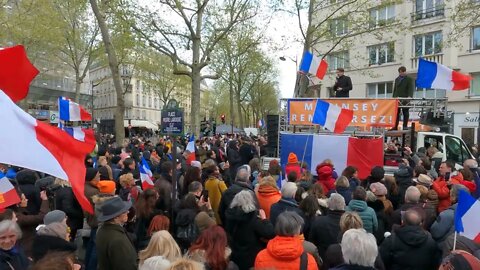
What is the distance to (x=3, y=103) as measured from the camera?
3.30m

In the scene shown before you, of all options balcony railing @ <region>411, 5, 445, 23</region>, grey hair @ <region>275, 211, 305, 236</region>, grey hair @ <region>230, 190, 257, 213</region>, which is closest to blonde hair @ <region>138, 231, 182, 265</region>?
grey hair @ <region>275, 211, 305, 236</region>

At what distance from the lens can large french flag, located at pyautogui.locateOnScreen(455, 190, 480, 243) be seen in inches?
150

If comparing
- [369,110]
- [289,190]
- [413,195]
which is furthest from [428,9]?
[289,190]

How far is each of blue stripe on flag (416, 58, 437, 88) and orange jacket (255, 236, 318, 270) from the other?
8.24m

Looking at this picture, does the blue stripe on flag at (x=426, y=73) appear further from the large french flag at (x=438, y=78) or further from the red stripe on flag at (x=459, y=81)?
the red stripe on flag at (x=459, y=81)

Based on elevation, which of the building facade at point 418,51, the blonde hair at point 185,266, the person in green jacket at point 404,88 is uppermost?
the building facade at point 418,51

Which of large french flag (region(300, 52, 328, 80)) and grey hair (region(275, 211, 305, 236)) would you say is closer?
grey hair (region(275, 211, 305, 236))

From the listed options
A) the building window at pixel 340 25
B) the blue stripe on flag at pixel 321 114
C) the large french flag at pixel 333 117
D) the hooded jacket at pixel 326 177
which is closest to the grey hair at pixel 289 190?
the hooded jacket at pixel 326 177

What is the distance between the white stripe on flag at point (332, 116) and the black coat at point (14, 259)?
273 inches

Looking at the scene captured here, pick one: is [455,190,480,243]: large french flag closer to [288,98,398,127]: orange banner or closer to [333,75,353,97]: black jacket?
[288,98,398,127]: orange banner

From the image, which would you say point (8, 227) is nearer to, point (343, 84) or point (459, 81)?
point (343, 84)

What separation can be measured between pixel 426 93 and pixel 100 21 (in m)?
21.4

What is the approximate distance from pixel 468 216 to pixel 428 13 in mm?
28380

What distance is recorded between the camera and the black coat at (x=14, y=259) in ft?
11.3
